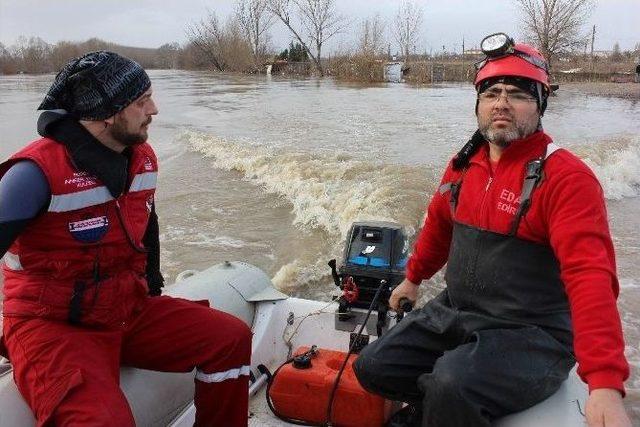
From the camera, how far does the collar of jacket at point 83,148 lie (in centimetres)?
194

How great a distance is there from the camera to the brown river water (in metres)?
5.43

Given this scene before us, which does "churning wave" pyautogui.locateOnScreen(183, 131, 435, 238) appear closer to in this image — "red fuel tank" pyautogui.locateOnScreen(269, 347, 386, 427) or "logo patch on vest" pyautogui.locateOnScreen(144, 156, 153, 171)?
"red fuel tank" pyautogui.locateOnScreen(269, 347, 386, 427)

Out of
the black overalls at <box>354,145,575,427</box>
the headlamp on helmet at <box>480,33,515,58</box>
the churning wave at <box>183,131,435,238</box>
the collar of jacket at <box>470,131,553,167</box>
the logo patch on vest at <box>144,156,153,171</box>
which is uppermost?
the headlamp on helmet at <box>480,33,515,58</box>

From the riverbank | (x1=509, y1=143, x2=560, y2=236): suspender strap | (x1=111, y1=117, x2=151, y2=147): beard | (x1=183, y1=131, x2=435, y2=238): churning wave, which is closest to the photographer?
(x1=509, y1=143, x2=560, y2=236): suspender strap

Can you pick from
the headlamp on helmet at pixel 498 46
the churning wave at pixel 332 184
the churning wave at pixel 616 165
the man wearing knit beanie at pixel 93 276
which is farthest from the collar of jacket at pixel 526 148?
the churning wave at pixel 616 165

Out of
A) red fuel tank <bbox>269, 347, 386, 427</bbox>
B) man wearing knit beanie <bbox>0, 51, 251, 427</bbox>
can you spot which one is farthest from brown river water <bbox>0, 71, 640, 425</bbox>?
→ man wearing knit beanie <bbox>0, 51, 251, 427</bbox>

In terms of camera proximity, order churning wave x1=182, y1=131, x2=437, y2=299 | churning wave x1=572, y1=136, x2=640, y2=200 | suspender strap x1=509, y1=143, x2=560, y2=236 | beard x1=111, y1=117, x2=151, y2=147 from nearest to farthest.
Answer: suspender strap x1=509, y1=143, x2=560, y2=236 → beard x1=111, y1=117, x2=151, y2=147 → churning wave x1=182, y1=131, x2=437, y2=299 → churning wave x1=572, y1=136, x2=640, y2=200

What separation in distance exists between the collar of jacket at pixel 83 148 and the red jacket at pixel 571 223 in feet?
3.95

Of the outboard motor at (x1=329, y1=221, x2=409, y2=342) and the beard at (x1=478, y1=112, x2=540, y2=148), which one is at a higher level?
the beard at (x1=478, y1=112, x2=540, y2=148)

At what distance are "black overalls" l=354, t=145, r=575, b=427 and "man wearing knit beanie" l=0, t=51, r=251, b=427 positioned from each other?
1.92ft

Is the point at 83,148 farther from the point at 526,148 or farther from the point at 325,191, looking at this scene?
the point at 325,191

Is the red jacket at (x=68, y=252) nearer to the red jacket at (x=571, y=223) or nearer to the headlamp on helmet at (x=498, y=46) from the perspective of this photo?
the red jacket at (x=571, y=223)

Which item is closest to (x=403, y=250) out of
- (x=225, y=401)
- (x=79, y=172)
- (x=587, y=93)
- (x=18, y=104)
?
(x=225, y=401)

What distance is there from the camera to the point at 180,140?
11453 mm
